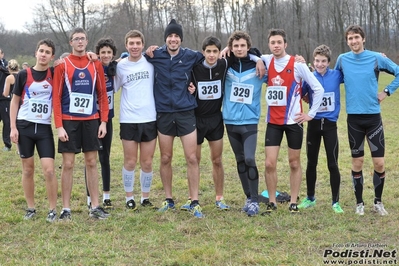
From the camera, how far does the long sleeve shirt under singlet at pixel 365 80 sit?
16.4 feet

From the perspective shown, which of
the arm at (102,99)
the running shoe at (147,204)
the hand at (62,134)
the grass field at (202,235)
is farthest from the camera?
the running shoe at (147,204)

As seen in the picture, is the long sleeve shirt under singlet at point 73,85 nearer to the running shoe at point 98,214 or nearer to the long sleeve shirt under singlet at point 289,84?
the running shoe at point 98,214

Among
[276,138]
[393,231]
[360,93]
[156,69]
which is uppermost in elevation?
[156,69]

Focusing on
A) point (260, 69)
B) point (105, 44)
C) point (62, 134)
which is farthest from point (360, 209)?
point (105, 44)

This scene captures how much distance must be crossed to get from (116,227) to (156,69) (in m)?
1.92

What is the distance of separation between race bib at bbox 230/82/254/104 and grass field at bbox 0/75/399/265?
1385mm

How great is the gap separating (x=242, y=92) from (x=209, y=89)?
0.40 meters

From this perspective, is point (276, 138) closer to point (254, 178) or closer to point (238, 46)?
point (254, 178)

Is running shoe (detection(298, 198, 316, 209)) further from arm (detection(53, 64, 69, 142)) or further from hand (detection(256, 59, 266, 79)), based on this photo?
arm (detection(53, 64, 69, 142))

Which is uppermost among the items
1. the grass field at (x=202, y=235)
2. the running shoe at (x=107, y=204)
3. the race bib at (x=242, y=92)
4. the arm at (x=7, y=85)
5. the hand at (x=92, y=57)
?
the hand at (x=92, y=57)

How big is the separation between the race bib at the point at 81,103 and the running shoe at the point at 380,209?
355cm

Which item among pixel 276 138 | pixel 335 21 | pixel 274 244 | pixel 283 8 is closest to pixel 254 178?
pixel 276 138

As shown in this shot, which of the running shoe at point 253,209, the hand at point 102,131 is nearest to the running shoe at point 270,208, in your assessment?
the running shoe at point 253,209

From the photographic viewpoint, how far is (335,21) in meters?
44.9
